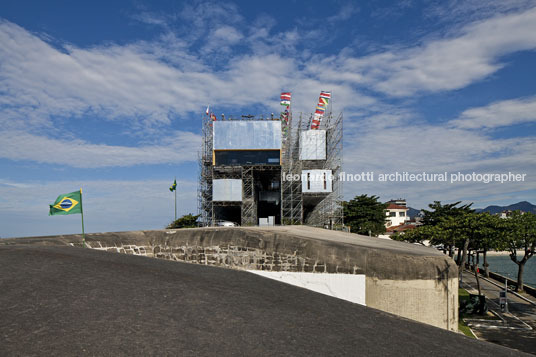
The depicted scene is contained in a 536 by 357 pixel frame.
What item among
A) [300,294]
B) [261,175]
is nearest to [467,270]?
[261,175]

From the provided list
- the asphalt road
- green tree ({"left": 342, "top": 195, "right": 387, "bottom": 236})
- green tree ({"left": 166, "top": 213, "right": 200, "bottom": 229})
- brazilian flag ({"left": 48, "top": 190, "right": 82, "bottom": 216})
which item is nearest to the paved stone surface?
brazilian flag ({"left": 48, "top": 190, "right": 82, "bottom": 216})

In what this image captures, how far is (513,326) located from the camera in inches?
744

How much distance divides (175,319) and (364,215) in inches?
2175

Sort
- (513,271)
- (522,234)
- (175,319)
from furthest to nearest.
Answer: (513,271)
(522,234)
(175,319)

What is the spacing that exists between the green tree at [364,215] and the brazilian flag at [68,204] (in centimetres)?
4929

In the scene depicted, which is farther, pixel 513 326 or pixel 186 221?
pixel 186 221

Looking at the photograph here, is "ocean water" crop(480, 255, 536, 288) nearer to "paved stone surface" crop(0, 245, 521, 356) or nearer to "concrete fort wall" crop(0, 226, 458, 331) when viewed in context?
"concrete fort wall" crop(0, 226, 458, 331)

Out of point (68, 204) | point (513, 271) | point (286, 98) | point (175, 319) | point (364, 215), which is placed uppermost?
point (286, 98)

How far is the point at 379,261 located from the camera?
10.6 metres

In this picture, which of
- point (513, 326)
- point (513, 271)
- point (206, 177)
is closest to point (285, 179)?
point (206, 177)

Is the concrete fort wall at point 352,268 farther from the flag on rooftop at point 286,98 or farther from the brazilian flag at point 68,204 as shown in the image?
the flag on rooftop at point 286,98

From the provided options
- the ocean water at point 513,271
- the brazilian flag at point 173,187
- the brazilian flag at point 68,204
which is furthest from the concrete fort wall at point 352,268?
the ocean water at point 513,271

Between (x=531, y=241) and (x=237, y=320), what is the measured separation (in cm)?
2900

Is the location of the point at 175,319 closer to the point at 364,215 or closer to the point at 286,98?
the point at 286,98
